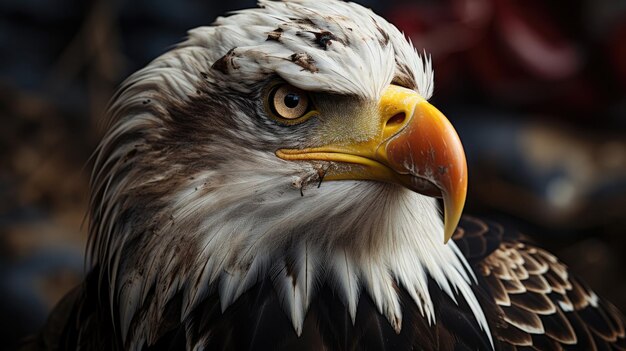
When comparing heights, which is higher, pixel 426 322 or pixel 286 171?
pixel 286 171

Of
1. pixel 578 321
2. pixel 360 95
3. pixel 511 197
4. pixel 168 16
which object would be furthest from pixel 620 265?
pixel 360 95

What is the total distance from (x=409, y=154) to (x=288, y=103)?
31 cm

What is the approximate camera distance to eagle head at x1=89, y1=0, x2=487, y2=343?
1712mm

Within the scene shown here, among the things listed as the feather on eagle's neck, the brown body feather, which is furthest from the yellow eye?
the brown body feather

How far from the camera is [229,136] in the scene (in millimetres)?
1847

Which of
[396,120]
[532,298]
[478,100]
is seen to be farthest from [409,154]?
[478,100]

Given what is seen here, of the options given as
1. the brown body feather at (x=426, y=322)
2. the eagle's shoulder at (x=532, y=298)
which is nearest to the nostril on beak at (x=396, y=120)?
the brown body feather at (x=426, y=322)

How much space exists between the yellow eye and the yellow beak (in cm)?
8

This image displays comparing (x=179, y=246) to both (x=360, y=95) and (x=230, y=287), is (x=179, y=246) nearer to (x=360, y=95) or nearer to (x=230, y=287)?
(x=230, y=287)

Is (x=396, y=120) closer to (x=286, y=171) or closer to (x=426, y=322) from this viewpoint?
(x=286, y=171)

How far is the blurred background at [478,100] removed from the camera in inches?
177

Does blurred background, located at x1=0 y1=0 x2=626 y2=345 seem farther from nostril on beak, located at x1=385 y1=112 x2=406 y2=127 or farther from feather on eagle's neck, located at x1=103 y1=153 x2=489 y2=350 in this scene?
nostril on beak, located at x1=385 y1=112 x2=406 y2=127

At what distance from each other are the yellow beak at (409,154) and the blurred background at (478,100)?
277 cm

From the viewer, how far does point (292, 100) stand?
1.77 metres
